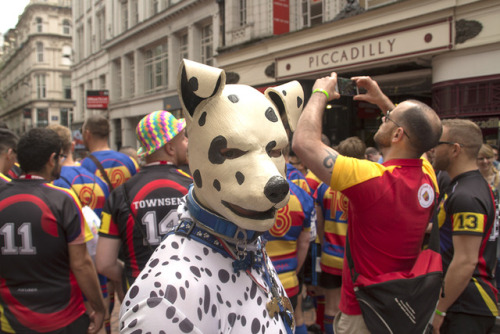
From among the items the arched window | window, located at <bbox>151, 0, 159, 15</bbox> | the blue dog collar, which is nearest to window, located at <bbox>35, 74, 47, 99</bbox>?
the arched window

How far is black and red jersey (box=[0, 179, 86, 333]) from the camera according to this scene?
258cm

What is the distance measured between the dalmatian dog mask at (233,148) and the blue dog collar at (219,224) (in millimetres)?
26

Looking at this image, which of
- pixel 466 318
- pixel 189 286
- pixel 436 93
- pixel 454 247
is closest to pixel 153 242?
pixel 189 286

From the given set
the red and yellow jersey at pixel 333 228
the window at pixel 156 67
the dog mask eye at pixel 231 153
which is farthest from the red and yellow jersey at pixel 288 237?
the window at pixel 156 67

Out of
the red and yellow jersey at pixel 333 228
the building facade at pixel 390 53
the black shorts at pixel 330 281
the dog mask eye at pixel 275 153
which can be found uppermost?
the building facade at pixel 390 53

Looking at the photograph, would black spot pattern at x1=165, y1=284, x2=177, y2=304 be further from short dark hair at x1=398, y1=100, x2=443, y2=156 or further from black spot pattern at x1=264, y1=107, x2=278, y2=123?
short dark hair at x1=398, y1=100, x2=443, y2=156

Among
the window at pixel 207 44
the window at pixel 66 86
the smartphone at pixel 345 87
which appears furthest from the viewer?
the window at pixel 66 86

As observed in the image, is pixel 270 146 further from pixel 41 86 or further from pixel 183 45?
pixel 41 86

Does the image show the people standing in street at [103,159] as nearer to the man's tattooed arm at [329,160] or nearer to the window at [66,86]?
the man's tattooed arm at [329,160]

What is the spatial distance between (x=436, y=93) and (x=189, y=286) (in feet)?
30.4

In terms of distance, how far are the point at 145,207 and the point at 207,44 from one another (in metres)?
15.8

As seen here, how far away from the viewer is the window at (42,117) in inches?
1860

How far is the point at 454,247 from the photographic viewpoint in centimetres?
279

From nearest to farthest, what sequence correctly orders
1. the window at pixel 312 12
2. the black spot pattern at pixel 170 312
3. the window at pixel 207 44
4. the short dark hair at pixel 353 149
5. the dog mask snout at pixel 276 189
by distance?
the black spot pattern at pixel 170 312
the dog mask snout at pixel 276 189
the short dark hair at pixel 353 149
the window at pixel 312 12
the window at pixel 207 44
